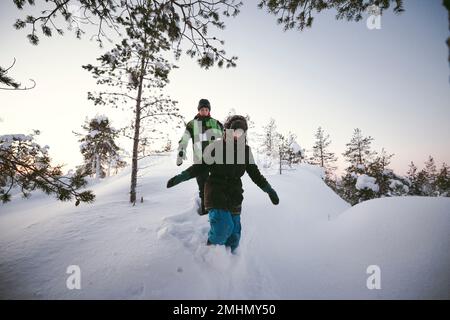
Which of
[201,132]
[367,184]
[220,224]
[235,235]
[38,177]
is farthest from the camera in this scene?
[367,184]

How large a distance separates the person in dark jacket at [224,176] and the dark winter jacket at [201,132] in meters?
1.15

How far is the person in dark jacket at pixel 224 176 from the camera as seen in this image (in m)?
3.24

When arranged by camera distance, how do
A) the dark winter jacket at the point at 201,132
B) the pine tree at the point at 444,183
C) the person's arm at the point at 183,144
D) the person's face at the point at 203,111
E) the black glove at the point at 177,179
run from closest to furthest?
1. the black glove at the point at 177,179
2. the person's arm at the point at 183,144
3. the dark winter jacket at the point at 201,132
4. the person's face at the point at 203,111
5. the pine tree at the point at 444,183

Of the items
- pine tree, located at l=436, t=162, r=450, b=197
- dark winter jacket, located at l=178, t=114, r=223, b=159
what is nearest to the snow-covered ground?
A: dark winter jacket, located at l=178, t=114, r=223, b=159

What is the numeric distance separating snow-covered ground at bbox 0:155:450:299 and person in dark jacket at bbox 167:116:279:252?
56 cm

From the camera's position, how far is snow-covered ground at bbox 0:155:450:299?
8.45 ft

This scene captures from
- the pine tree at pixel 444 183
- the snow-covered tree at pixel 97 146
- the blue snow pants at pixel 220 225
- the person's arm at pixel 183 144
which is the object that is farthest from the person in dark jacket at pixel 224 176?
the pine tree at pixel 444 183

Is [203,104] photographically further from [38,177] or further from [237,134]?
[38,177]

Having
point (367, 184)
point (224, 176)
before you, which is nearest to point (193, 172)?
point (224, 176)

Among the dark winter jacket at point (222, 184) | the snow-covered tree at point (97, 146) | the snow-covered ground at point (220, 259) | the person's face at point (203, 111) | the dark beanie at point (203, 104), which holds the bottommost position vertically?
the snow-covered ground at point (220, 259)

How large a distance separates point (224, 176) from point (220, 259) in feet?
4.60

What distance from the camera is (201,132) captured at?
469cm

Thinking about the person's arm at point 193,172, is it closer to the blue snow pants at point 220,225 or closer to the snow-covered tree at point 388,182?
the blue snow pants at point 220,225
